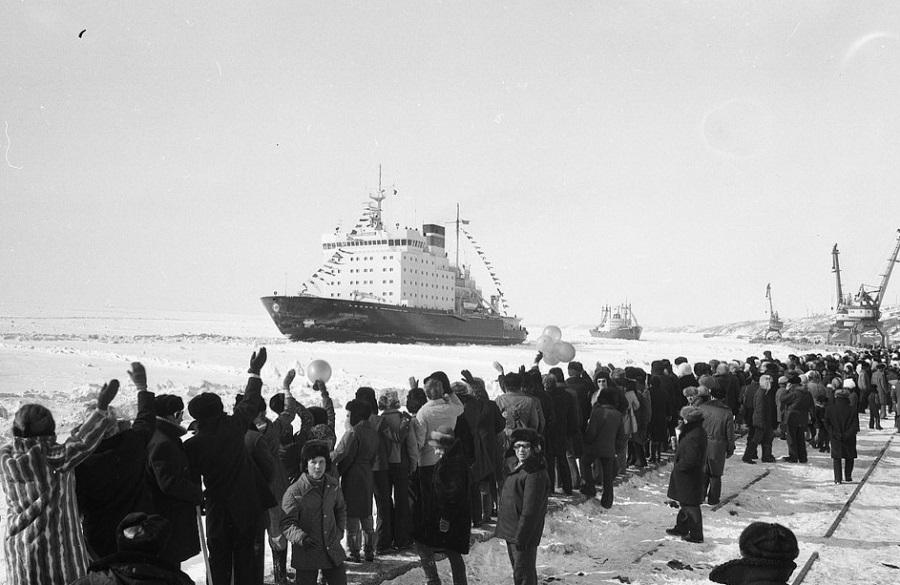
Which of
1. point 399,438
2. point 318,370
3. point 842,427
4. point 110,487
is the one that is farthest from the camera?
point 842,427

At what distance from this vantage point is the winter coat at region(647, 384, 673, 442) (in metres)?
9.26

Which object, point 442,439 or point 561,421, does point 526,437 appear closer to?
point 442,439

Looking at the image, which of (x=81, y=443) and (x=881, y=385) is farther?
(x=881, y=385)

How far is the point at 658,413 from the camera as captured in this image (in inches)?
368

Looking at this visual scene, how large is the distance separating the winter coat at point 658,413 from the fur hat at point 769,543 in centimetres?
670

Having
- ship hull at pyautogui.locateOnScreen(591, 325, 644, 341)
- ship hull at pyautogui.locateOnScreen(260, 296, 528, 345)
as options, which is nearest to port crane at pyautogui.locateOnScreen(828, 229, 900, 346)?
ship hull at pyautogui.locateOnScreen(591, 325, 644, 341)

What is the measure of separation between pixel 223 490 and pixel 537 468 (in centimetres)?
193

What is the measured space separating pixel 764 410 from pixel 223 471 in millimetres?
8484

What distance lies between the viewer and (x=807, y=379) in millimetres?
11664

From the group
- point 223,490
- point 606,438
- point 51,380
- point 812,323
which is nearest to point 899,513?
point 606,438

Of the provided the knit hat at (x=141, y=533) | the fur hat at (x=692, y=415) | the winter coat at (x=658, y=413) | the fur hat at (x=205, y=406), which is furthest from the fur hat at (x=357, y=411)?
the winter coat at (x=658, y=413)

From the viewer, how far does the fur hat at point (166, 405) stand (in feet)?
12.7

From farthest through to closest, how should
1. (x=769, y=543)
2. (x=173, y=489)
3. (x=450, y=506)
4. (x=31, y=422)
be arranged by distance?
1. (x=450, y=506)
2. (x=173, y=489)
3. (x=31, y=422)
4. (x=769, y=543)

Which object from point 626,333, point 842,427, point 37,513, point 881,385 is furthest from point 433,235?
point 626,333
